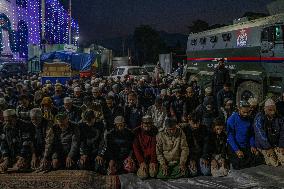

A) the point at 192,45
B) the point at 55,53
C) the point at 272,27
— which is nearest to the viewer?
the point at 272,27

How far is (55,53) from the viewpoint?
25047 millimetres

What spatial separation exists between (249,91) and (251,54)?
131cm

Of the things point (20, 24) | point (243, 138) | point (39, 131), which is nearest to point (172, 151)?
point (243, 138)

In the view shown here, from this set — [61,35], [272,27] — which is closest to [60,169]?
[272,27]

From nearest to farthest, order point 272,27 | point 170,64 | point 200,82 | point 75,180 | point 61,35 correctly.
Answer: point 75,180 < point 272,27 < point 200,82 < point 170,64 < point 61,35

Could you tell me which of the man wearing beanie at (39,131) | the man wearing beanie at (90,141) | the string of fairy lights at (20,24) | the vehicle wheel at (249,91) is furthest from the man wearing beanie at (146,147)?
the string of fairy lights at (20,24)

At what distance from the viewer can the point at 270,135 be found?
24.8 feet

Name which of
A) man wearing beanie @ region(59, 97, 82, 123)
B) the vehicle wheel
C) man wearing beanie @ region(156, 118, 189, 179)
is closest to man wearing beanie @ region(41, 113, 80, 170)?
man wearing beanie @ region(59, 97, 82, 123)

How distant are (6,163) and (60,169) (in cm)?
104

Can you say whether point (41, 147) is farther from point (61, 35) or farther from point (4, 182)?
point (61, 35)

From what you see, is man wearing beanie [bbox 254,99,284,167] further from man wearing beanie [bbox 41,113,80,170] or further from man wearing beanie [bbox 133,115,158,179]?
man wearing beanie [bbox 41,113,80,170]

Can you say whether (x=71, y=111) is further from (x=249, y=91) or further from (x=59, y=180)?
(x=249, y=91)

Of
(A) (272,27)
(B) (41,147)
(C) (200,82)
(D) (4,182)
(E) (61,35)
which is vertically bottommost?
(D) (4,182)

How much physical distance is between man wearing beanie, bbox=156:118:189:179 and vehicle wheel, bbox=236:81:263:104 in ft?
19.6
